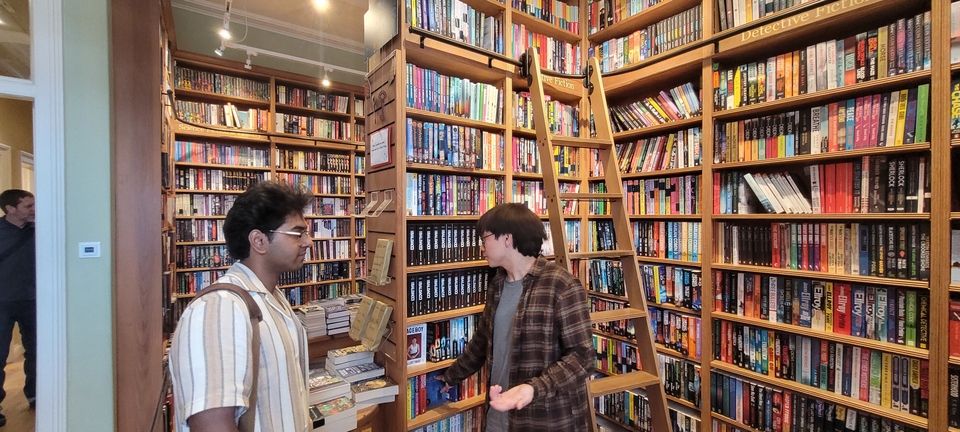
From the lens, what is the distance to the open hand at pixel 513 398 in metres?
1.14

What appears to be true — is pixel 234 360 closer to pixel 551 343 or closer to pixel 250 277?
pixel 250 277

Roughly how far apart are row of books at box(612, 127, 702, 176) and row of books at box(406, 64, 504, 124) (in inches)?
35.2

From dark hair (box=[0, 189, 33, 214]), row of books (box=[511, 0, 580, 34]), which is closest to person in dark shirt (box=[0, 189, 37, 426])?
dark hair (box=[0, 189, 33, 214])

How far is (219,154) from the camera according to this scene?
383 cm

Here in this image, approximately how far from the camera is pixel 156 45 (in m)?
2.02

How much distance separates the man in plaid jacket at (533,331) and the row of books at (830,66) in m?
1.40

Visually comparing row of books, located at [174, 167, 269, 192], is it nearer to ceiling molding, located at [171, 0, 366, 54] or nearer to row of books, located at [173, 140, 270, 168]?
row of books, located at [173, 140, 270, 168]

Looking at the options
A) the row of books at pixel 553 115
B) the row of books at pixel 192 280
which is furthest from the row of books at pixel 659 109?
the row of books at pixel 192 280

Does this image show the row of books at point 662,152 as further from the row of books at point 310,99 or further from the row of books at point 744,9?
the row of books at point 310,99

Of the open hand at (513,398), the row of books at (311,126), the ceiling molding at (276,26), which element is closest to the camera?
the open hand at (513,398)

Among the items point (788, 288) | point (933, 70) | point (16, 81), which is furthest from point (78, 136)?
point (933, 70)

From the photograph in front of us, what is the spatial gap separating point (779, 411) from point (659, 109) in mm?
1720

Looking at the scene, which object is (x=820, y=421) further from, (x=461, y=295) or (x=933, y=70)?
(x=461, y=295)

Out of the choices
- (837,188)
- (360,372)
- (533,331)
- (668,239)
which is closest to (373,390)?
(360,372)
